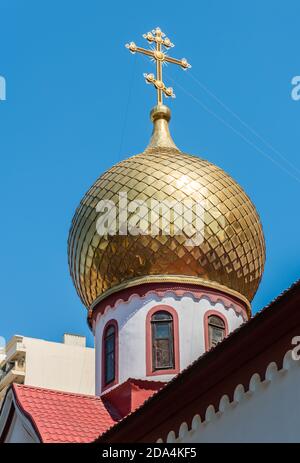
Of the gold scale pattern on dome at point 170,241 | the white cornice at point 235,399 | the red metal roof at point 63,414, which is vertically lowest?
the white cornice at point 235,399

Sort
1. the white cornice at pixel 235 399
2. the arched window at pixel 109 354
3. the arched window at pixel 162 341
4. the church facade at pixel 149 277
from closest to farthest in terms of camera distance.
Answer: the white cornice at pixel 235 399
the church facade at pixel 149 277
the arched window at pixel 162 341
the arched window at pixel 109 354

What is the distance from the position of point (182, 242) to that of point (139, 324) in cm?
151

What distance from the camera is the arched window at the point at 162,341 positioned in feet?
54.1

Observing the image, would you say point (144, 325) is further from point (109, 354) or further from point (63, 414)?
point (63, 414)

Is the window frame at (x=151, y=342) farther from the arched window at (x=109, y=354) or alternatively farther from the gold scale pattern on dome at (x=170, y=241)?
the arched window at (x=109, y=354)

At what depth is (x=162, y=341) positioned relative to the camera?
16641 millimetres

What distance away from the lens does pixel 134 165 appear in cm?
1794

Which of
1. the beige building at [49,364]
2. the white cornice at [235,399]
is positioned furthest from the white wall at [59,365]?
the white cornice at [235,399]

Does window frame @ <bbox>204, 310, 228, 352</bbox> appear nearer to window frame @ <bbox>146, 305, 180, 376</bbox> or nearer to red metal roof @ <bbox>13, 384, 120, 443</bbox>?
window frame @ <bbox>146, 305, 180, 376</bbox>

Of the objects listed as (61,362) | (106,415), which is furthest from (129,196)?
(61,362)

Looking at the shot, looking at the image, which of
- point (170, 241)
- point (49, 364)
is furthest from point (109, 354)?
point (49, 364)

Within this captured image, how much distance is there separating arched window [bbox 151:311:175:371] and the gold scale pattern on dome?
25.0 inches

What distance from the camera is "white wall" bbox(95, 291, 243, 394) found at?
16.5 m

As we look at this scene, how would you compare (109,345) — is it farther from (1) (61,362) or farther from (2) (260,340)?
(1) (61,362)
